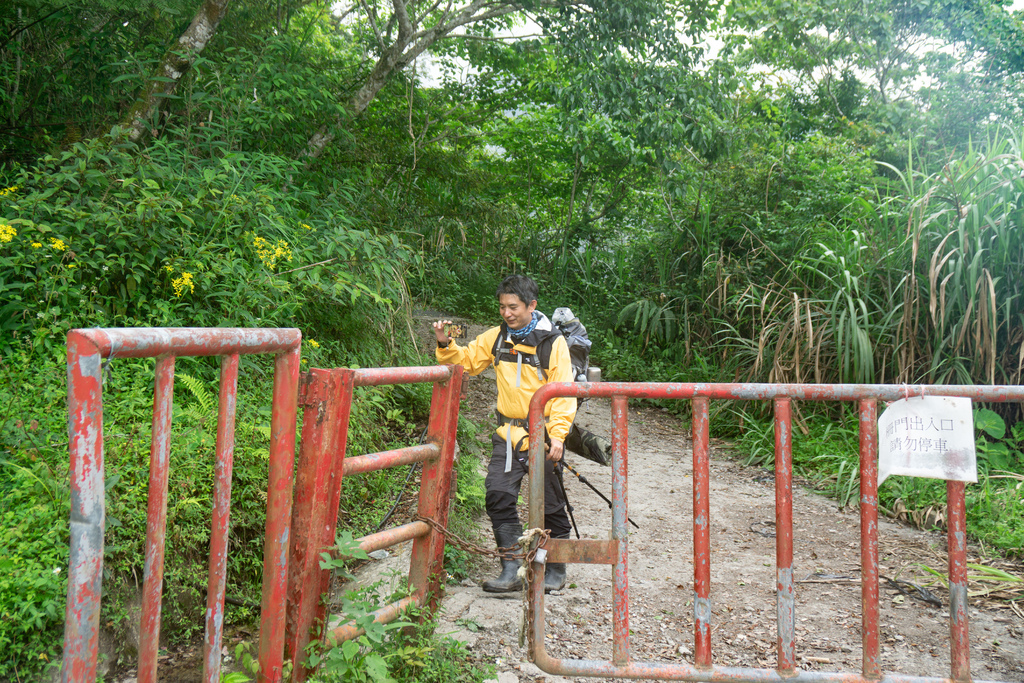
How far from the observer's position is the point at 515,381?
346cm

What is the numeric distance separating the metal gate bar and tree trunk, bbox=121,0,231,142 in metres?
4.02

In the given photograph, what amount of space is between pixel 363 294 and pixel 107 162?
179 centimetres

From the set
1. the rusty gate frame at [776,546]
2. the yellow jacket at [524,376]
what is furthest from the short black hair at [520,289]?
the rusty gate frame at [776,546]

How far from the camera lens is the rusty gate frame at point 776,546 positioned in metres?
2.25

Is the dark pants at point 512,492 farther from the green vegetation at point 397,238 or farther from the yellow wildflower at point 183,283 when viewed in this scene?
the yellow wildflower at point 183,283

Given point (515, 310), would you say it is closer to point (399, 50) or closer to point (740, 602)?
point (740, 602)

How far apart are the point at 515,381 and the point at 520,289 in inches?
18.9

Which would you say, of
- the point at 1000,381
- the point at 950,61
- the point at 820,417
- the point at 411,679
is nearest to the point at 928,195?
the point at 1000,381

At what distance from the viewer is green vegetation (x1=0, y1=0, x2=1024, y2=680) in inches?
130

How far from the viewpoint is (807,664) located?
2959 mm

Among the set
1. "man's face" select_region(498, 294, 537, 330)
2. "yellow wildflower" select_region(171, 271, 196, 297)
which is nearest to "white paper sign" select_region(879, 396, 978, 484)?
"man's face" select_region(498, 294, 537, 330)

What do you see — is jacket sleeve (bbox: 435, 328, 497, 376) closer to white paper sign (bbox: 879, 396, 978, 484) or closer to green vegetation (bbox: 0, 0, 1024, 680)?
green vegetation (bbox: 0, 0, 1024, 680)

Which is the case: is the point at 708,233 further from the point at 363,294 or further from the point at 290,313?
the point at 290,313

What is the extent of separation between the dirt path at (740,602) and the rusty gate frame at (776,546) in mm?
624
